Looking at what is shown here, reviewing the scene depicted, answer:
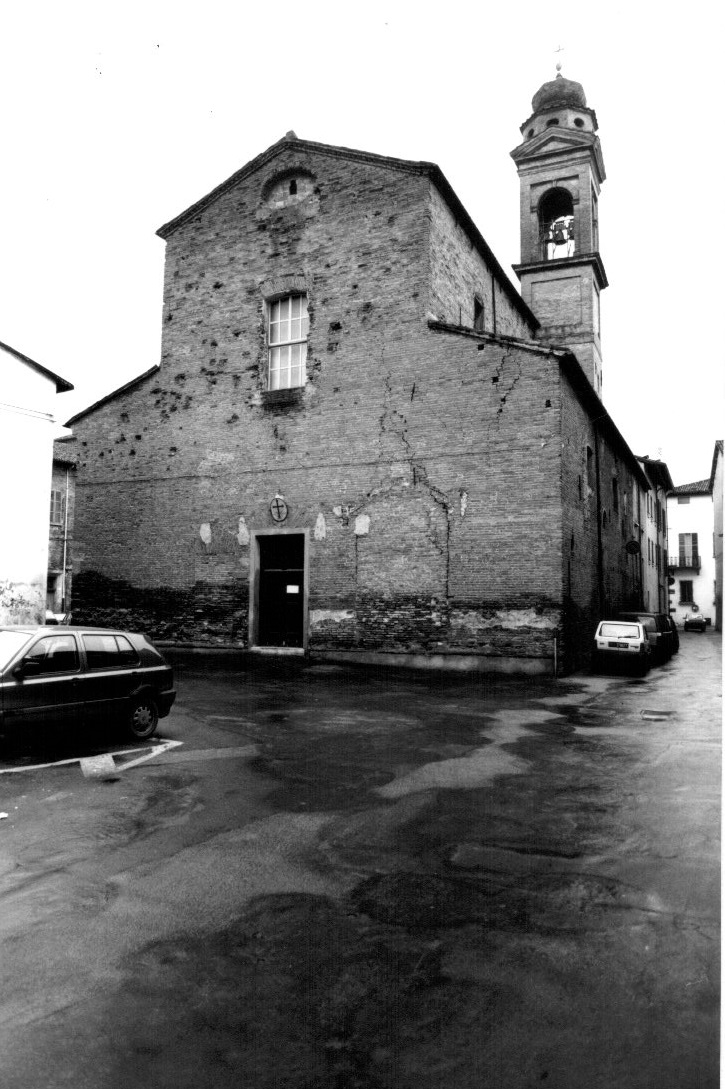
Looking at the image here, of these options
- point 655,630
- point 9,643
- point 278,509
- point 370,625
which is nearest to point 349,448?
point 278,509

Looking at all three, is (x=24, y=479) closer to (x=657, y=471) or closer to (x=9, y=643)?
(x=9, y=643)

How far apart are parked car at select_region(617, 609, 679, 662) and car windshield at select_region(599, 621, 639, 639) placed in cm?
122

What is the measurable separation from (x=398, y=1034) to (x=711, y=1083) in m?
1.11

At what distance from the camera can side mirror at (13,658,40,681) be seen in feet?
22.3

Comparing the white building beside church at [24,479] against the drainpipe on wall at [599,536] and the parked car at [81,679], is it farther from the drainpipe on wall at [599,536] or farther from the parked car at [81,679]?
the drainpipe on wall at [599,536]

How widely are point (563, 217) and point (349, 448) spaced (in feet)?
→ 63.1

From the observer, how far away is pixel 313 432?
1733cm

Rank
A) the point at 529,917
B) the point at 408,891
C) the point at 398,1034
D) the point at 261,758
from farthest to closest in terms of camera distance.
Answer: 1. the point at 261,758
2. the point at 408,891
3. the point at 529,917
4. the point at 398,1034

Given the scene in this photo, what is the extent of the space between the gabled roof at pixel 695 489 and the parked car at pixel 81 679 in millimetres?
53232

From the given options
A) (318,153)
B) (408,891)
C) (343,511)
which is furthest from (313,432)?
(408,891)

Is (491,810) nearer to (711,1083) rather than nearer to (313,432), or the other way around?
(711,1083)

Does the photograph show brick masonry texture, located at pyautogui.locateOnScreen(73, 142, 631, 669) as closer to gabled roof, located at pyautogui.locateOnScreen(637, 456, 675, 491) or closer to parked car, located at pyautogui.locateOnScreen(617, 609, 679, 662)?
parked car, located at pyautogui.locateOnScreen(617, 609, 679, 662)

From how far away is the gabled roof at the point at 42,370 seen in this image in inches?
592

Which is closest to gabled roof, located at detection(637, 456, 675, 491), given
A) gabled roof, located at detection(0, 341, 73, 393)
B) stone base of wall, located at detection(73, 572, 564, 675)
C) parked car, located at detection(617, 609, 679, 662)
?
parked car, located at detection(617, 609, 679, 662)
